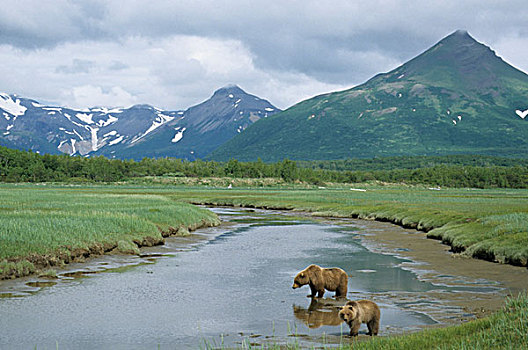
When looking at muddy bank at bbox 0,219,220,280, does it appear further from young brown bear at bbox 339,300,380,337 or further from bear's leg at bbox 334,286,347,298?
young brown bear at bbox 339,300,380,337

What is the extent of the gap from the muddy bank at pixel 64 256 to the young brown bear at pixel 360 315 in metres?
14.0

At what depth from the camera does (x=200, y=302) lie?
18188 mm

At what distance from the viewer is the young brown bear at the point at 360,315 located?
1347 cm

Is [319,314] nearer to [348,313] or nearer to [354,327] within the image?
[354,327]

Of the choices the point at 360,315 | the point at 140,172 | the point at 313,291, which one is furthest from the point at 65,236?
the point at 140,172

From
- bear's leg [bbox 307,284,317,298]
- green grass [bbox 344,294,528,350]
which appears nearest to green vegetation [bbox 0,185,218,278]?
bear's leg [bbox 307,284,317,298]

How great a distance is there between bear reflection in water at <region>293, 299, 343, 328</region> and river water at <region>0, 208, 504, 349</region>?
0.04 m

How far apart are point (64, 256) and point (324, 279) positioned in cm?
1329

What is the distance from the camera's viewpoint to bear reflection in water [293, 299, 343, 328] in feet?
51.2

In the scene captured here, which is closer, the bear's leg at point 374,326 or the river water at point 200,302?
the bear's leg at point 374,326

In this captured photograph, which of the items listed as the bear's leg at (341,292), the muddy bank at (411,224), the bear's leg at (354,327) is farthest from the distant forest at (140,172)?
the bear's leg at (354,327)

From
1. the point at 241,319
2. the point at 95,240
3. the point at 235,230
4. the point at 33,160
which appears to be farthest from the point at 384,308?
the point at 33,160

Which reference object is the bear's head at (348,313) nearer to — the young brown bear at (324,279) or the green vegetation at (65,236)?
the young brown bear at (324,279)

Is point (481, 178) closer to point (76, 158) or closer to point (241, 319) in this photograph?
point (76, 158)
